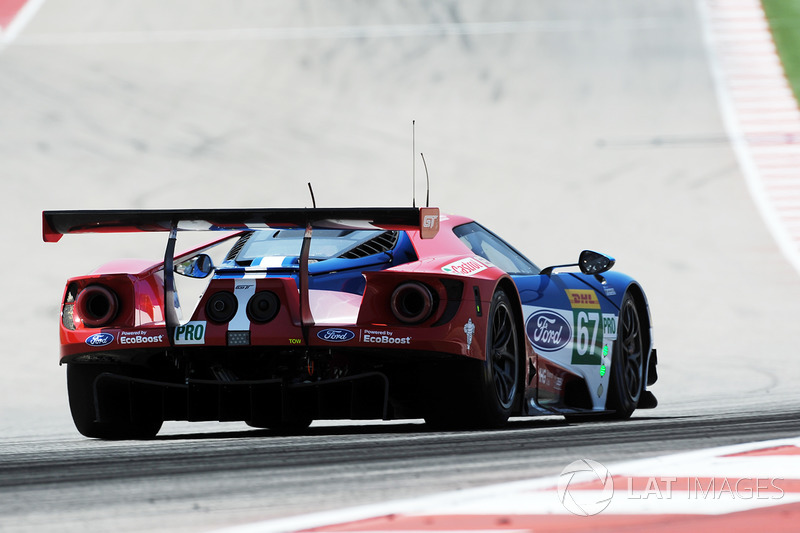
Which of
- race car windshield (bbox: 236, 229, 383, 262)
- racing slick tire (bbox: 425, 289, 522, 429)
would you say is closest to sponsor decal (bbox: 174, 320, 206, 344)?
race car windshield (bbox: 236, 229, 383, 262)

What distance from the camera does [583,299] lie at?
7504mm

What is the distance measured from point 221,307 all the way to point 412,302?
2.78ft

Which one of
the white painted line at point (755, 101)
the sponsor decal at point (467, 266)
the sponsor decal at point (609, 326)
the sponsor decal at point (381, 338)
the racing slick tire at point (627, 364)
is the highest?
the white painted line at point (755, 101)

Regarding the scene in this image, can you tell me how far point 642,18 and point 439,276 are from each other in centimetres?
2528

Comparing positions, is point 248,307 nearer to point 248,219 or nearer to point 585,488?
point 248,219

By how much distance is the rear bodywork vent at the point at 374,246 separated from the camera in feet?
21.2

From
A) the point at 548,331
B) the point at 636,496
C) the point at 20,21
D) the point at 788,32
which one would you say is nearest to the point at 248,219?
the point at 548,331

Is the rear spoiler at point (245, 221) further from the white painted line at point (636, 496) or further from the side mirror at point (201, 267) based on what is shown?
the white painted line at point (636, 496)

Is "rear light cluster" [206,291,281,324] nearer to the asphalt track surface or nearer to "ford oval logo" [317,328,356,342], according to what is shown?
"ford oval logo" [317,328,356,342]

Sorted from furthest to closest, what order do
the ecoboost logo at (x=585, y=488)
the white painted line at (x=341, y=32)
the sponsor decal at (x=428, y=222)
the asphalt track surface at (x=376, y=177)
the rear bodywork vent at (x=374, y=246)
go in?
the white painted line at (x=341, y=32)
the rear bodywork vent at (x=374, y=246)
the sponsor decal at (x=428, y=222)
the asphalt track surface at (x=376, y=177)
the ecoboost logo at (x=585, y=488)

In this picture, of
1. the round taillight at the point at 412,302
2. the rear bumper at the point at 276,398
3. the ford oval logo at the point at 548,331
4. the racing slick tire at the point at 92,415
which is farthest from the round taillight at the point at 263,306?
the ford oval logo at the point at 548,331

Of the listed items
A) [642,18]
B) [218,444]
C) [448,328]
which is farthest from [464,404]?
[642,18]

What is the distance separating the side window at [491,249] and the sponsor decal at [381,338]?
0.98 metres

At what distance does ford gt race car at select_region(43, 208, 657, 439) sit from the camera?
5.96 m
